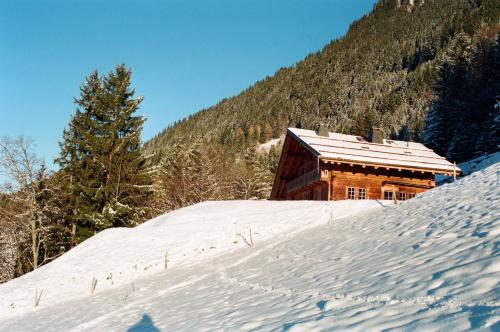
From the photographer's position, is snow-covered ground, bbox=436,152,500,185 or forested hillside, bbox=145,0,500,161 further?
forested hillside, bbox=145,0,500,161

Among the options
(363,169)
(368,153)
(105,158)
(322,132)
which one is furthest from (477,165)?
(105,158)

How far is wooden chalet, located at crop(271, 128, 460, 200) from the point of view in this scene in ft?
90.3

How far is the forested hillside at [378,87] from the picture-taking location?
52.9 meters

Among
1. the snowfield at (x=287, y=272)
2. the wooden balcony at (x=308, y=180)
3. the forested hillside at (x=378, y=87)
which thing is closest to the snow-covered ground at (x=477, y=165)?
the forested hillside at (x=378, y=87)

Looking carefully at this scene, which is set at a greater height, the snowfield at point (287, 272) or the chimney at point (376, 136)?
the chimney at point (376, 136)

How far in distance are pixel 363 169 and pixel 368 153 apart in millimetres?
1146

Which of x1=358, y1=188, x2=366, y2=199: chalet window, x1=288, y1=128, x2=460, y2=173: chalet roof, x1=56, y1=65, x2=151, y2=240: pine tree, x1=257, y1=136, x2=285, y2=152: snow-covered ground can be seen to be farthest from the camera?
x1=257, y1=136, x2=285, y2=152: snow-covered ground

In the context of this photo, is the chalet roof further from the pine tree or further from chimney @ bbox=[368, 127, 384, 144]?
the pine tree

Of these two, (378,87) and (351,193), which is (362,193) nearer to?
(351,193)

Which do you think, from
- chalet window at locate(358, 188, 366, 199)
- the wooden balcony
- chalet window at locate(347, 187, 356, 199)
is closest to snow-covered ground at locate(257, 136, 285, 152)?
the wooden balcony

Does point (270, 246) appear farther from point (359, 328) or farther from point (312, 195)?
point (312, 195)

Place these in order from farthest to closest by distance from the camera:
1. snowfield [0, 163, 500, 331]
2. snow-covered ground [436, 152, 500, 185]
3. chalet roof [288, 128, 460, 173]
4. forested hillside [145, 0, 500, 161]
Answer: forested hillside [145, 0, 500, 161], snow-covered ground [436, 152, 500, 185], chalet roof [288, 128, 460, 173], snowfield [0, 163, 500, 331]

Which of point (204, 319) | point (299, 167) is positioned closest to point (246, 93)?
point (299, 167)

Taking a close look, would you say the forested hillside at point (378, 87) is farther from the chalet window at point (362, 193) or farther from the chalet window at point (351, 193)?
the chalet window at point (351, 193)
